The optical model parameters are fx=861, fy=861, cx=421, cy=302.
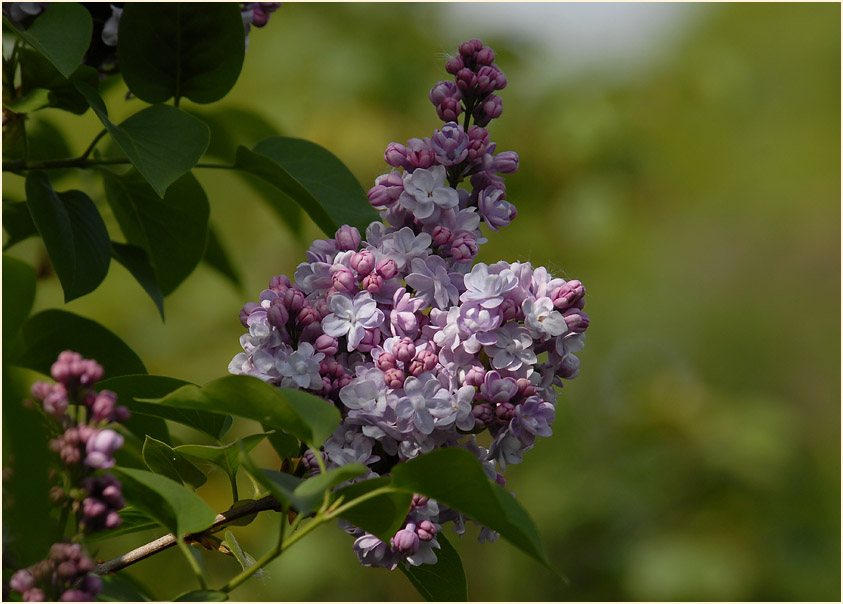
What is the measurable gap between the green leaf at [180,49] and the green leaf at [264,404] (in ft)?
1.11

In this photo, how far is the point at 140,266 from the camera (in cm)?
76

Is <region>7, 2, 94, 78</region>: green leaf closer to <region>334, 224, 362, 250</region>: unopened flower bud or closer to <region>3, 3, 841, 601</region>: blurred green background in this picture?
<region>334, 224, 362, 250</region>: unopened flower bud

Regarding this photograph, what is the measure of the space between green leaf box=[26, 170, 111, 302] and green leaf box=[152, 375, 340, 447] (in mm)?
269

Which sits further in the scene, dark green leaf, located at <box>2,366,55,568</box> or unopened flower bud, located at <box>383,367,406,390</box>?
unopened flower bud, located at <box>383,367,406,390</box>

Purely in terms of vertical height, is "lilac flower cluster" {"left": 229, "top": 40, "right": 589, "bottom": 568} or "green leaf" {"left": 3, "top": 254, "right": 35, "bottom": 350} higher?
"green leaf" {"left": 3, "top": 254, "right": 35, "bottom": 350}

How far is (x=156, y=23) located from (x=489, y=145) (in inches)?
10.8

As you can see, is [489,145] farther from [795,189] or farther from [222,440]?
[795,189]

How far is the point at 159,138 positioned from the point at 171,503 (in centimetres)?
30

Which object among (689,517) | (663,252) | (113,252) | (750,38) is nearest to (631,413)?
(689,517)

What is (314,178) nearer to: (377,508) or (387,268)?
(387,268)

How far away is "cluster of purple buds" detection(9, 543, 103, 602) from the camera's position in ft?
1.12

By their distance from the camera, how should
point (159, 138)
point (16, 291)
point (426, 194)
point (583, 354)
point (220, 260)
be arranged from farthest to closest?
1. point (583, 354)
2. point (220, 260)
3. point (16, 291)
4. point (159, 138)
5. point (426, 194)

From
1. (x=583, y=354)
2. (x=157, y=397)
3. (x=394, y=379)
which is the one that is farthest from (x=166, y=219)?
(x=583, y=354)

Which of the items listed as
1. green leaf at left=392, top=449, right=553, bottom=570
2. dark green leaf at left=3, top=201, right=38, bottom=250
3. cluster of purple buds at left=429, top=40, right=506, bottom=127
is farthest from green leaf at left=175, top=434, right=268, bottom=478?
dark green leaf at left=3, top=201, right=38, bottom=250
